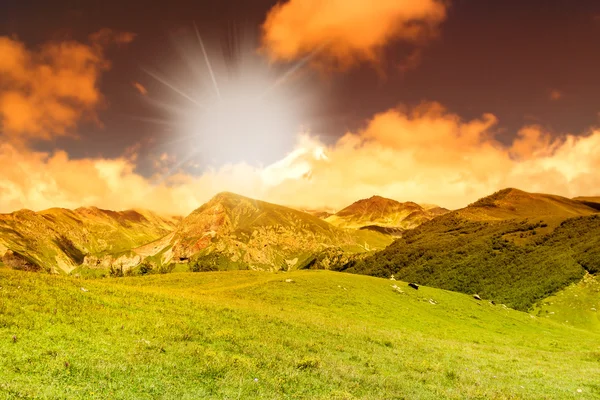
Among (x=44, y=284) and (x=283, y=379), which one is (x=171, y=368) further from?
(x=44, y=284)

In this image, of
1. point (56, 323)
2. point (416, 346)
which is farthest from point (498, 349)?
point (56, 323)

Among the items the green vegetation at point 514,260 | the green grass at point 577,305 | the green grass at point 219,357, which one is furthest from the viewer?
the green vegetation at point 514,260

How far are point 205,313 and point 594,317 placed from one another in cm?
8303

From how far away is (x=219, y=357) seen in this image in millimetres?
16766

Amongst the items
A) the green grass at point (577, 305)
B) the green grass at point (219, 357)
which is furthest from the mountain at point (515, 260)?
the green grass at point (219, 357)

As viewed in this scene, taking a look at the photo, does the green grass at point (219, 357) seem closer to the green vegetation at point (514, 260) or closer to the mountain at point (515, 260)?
the green vegetation at point (514, 260)

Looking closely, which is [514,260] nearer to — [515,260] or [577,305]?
[515,260]

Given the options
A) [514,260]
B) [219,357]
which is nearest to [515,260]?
[514,260]

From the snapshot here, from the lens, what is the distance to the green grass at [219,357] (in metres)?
12.9

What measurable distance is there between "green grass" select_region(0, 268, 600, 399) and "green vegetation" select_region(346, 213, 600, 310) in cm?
7953

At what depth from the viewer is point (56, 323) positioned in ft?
54.5

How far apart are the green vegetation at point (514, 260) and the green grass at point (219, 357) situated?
79529mm

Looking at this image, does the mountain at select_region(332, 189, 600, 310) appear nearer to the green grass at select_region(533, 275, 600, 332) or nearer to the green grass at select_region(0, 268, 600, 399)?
the green grass at select_region(533, 275, 600, 332)

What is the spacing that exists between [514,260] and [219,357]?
150028 mm
